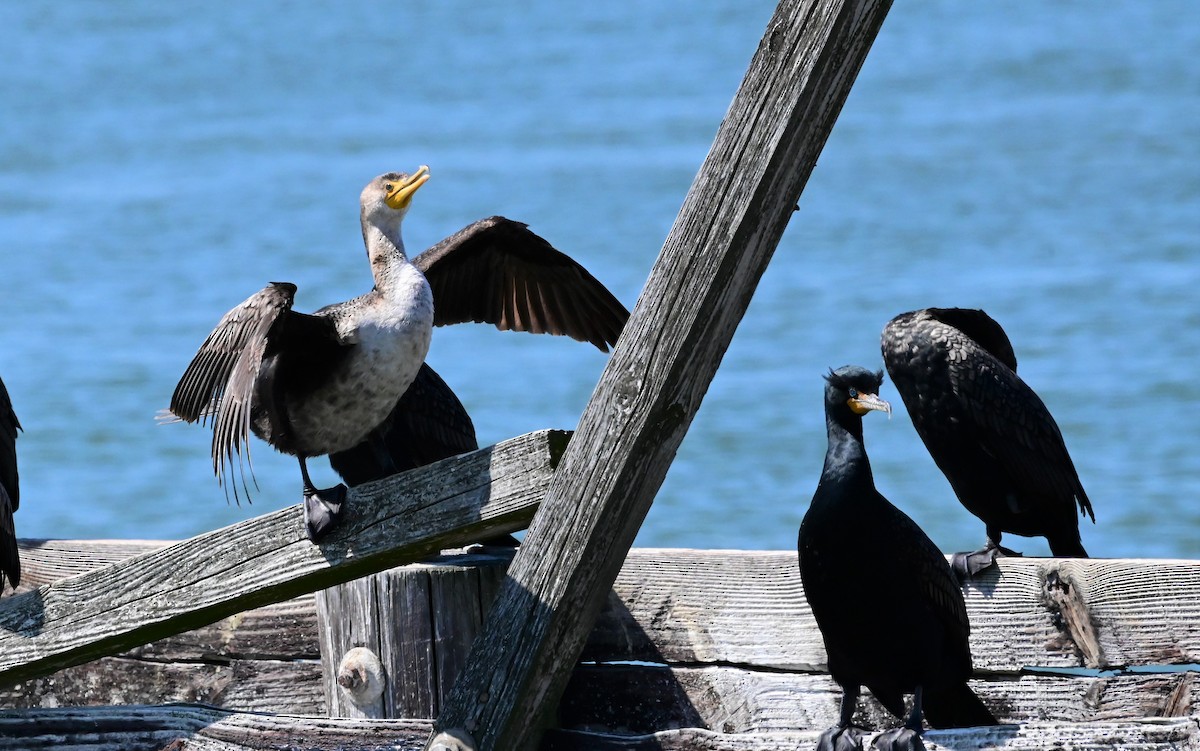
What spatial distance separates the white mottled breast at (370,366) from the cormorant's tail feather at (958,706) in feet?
4.51

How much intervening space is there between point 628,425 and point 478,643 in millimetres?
533

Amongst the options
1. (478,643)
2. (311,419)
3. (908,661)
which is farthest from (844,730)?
(311,419)

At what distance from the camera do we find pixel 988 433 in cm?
453

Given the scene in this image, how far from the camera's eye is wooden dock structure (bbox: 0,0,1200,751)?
9.18ft

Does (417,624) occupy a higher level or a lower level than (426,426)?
lower

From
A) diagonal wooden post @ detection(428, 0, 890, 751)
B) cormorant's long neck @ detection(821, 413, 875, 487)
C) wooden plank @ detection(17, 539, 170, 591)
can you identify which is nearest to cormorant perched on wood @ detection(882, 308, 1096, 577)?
cormorant's long neck @ detection(821, 413, 875, 487)

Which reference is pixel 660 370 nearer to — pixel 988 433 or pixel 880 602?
pixel 880 602

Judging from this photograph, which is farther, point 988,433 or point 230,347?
point 988,433

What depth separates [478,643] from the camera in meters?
3.10

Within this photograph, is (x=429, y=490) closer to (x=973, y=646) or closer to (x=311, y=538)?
(x=311, y=538)

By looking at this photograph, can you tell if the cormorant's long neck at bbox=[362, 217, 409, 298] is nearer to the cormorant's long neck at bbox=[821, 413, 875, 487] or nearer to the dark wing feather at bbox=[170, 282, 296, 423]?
the dark wing feather at bbox=[170, 282, 296, 423]

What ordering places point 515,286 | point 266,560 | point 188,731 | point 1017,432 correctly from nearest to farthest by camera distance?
1. point 266,560
2. point 188,731
3. point 1017,432
4. point 515,286

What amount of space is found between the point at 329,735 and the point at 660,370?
3.30 feet


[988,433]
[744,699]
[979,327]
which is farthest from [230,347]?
[979,327]
